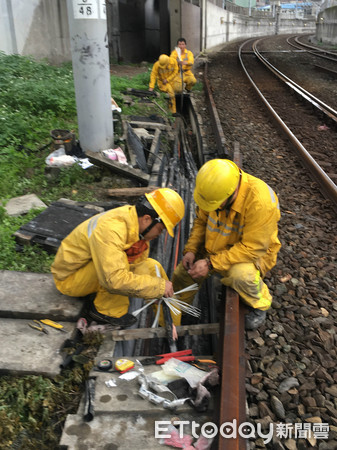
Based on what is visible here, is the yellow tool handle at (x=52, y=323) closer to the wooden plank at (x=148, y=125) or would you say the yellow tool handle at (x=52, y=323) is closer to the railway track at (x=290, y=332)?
the railway track at (x=290, y=332)

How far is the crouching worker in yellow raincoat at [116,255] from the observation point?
112 inches

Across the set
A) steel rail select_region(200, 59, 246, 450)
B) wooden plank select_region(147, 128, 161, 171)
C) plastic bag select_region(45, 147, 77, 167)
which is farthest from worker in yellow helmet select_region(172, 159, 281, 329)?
wooden plank select_region(147, 128, 161, 171)

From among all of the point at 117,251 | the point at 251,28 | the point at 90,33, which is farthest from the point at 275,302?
the point at 251,28

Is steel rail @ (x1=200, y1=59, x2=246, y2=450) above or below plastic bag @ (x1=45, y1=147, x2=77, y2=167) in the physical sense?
below

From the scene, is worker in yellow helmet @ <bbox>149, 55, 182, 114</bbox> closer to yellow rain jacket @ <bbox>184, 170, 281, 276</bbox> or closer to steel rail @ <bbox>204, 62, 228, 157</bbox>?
steel rail @ <bbox>204, 62, 228, 157</bbox>

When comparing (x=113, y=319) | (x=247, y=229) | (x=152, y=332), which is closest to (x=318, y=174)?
(x=247, y=229)

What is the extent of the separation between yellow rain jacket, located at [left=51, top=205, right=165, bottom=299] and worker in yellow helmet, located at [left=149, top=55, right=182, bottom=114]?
9.06m

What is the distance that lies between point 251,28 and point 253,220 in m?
57.5

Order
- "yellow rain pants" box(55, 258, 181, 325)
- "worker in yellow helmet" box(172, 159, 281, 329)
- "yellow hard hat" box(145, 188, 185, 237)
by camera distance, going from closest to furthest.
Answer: "yellow hard hat" box(145, 188, 185, 237)
"worker in yellow helmet" box(172, 159, 281, 329)
"yellow rain pants" box(55, 258, 181, 325)

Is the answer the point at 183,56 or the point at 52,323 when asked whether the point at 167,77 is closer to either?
the point at 183,56

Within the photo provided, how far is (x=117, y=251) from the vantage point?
9.34ft

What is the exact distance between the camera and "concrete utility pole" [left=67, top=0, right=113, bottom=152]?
18.1 ft

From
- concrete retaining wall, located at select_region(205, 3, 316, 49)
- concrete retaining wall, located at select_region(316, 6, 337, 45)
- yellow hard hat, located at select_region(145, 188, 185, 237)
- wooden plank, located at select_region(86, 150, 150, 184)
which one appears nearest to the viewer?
yellow hard hat, located at select_region(145, 188, 185, 237)

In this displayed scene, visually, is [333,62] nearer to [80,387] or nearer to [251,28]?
[80,387]
